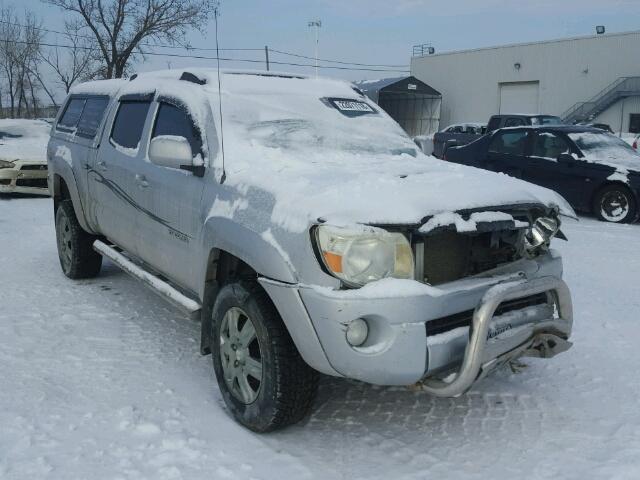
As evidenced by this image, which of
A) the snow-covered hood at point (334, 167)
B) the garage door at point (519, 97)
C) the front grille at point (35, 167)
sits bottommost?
the front grille at point (35, 167)

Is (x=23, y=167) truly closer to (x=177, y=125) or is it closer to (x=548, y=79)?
(x=177, y=125)

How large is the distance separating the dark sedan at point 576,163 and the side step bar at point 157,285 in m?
7.25

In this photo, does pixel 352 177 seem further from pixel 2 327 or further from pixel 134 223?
pixel 2 327

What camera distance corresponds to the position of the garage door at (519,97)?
4175 centimetres

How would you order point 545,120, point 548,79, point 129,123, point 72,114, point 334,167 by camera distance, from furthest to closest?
1. point 548,79
2. point 545,120
3. point 72,114
4. point 129,123
5. point 334,167

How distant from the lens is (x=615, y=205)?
947 cm

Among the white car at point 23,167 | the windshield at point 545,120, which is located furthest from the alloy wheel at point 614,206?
the windshield at point 545,120

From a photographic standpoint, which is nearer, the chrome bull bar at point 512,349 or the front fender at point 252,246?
the chrome bull bar at point 512,349

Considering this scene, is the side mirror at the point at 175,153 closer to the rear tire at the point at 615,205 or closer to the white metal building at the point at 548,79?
the rear tire at the point at 615,205

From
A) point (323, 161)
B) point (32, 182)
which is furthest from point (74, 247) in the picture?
point (32, 182)

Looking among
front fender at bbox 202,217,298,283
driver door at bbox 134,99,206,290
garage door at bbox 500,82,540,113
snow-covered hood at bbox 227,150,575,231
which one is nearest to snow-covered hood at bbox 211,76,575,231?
snow-covered hood at bbox 227,150,575,231

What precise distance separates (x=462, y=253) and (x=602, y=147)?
8066 millimetres

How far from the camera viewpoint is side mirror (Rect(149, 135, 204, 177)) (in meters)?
3.49

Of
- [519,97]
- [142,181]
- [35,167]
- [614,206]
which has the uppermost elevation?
[519,97]
